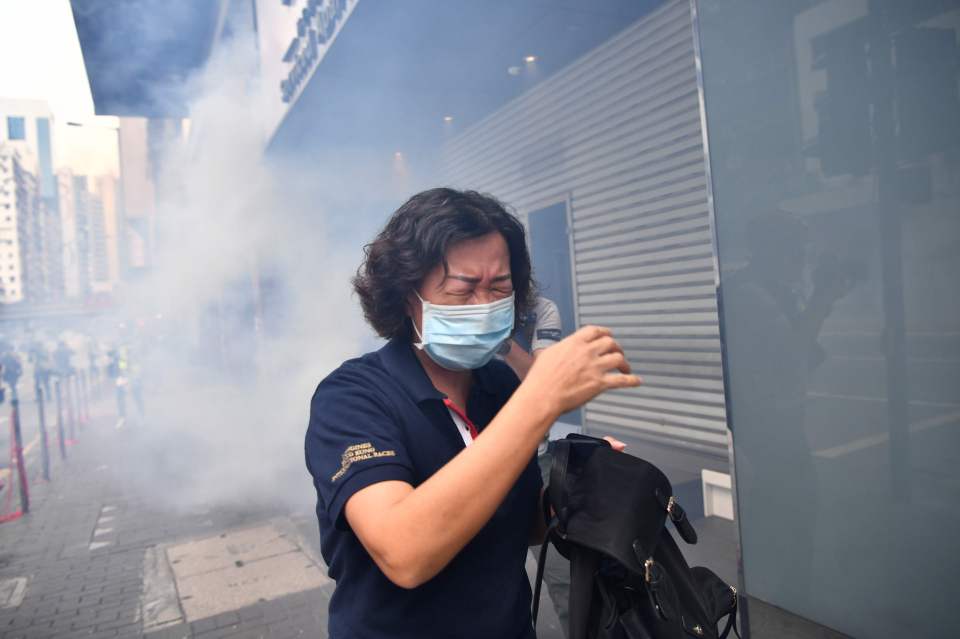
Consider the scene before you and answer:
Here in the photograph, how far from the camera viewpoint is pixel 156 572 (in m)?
5.05

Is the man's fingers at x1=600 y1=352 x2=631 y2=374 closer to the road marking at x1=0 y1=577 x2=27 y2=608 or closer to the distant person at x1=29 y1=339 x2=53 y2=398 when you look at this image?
the road marking at x1=0 y1=577 x2=27 y2=608

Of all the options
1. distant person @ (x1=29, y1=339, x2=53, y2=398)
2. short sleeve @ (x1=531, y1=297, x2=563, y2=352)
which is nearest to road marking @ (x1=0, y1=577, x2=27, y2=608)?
short sleeve @ (x1=531, y1=297, x2=563, y2=352)

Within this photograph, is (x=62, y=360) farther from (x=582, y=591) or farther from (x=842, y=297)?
(x=582, y=591)

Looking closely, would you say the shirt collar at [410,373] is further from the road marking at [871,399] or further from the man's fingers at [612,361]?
the road marking at [871,399]

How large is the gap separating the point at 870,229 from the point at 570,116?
546 centimetres

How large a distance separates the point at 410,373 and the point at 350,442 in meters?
0.26

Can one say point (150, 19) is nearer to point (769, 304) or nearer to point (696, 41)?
point (696, 41)

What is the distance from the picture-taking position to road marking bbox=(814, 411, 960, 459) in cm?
225

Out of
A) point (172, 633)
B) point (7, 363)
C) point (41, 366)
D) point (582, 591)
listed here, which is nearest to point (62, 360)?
point (41, 366)

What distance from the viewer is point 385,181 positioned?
39.1ft

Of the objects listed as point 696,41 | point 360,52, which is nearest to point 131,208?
Answer: point 360,52

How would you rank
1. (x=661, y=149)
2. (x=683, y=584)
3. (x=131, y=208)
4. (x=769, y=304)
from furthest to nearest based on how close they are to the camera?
(x=131, y=208) → (x=661, y=149) → (x=769, y=304) → (x=683, y=584)

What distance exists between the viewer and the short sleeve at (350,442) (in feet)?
3.64

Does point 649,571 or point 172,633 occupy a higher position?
point 649,571
